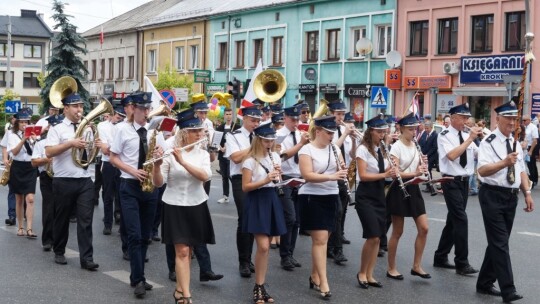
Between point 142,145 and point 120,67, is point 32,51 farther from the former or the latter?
point 142,145

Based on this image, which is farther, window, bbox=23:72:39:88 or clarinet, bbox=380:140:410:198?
window, bbox=23:72:39:88

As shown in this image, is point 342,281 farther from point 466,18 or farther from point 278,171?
point 466,18

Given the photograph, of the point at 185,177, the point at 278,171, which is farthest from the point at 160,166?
the point at 278,171

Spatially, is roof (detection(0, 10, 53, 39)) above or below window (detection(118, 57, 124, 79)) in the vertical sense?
above

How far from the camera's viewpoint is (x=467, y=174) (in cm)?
1054

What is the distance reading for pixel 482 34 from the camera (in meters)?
33.2

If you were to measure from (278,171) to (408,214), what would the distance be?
199 cm

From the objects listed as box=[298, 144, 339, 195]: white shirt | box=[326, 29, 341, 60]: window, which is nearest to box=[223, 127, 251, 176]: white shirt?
box=[298, 144, 339, 195]: white shirt

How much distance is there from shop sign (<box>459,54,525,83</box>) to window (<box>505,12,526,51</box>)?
0.75 metres

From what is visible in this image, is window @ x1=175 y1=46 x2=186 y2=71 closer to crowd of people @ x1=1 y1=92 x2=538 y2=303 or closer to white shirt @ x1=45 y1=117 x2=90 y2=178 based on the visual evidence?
crowd of people @ x1=1 y1=92 x2=538 y2=303

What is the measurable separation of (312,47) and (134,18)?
24277 mm

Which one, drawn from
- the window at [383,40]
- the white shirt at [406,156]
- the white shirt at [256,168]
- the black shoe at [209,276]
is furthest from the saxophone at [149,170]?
the window at [383,40]

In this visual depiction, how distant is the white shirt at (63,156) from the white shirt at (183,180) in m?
2.45

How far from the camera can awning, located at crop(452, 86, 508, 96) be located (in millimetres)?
31323
